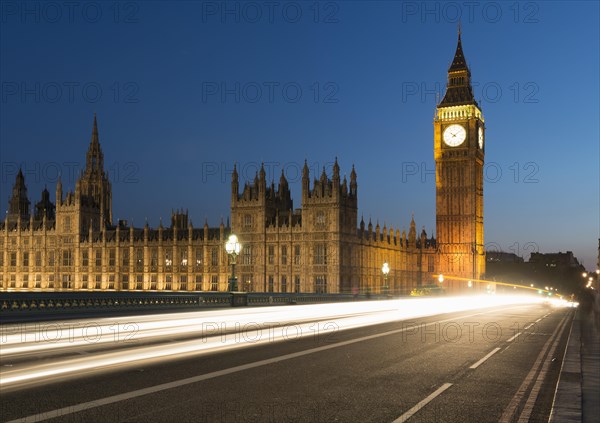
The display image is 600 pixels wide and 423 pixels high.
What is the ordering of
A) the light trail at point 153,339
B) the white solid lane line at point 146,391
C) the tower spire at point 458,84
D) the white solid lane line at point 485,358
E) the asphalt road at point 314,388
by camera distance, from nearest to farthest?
the white solid lane line at point 146,391, the asphalt road at point 314,388, the light trail at point 153,339, the white solid lane line at point 485,358, the tower spire at point 458,84

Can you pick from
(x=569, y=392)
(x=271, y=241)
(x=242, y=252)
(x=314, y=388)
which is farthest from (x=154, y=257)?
(x=569, y=392)

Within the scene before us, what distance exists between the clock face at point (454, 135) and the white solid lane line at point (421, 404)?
347 feet

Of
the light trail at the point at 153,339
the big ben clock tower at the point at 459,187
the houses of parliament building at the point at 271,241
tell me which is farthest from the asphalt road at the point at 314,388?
the big ben clock tower at the point at 459,187

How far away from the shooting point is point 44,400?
1088 centimetres

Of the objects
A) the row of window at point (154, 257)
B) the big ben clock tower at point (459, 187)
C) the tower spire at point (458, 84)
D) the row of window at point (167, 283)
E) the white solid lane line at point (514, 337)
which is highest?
the tower spire at point (458, 84)

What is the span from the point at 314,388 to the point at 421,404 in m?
2.17

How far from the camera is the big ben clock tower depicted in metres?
111

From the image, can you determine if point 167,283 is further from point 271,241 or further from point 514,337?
point 514,337

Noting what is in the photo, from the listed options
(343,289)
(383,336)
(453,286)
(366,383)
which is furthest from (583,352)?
(453,286)

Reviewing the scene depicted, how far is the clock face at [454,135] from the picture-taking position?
115m

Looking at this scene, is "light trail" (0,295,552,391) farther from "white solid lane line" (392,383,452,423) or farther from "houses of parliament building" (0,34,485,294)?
"houses of parliament building" (0,34,485,294)

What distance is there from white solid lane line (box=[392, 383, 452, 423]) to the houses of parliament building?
50128 millimetres

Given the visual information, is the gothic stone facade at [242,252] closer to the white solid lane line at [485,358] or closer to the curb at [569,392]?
the white solid lane line at [485,358]

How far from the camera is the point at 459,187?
114000 mm
